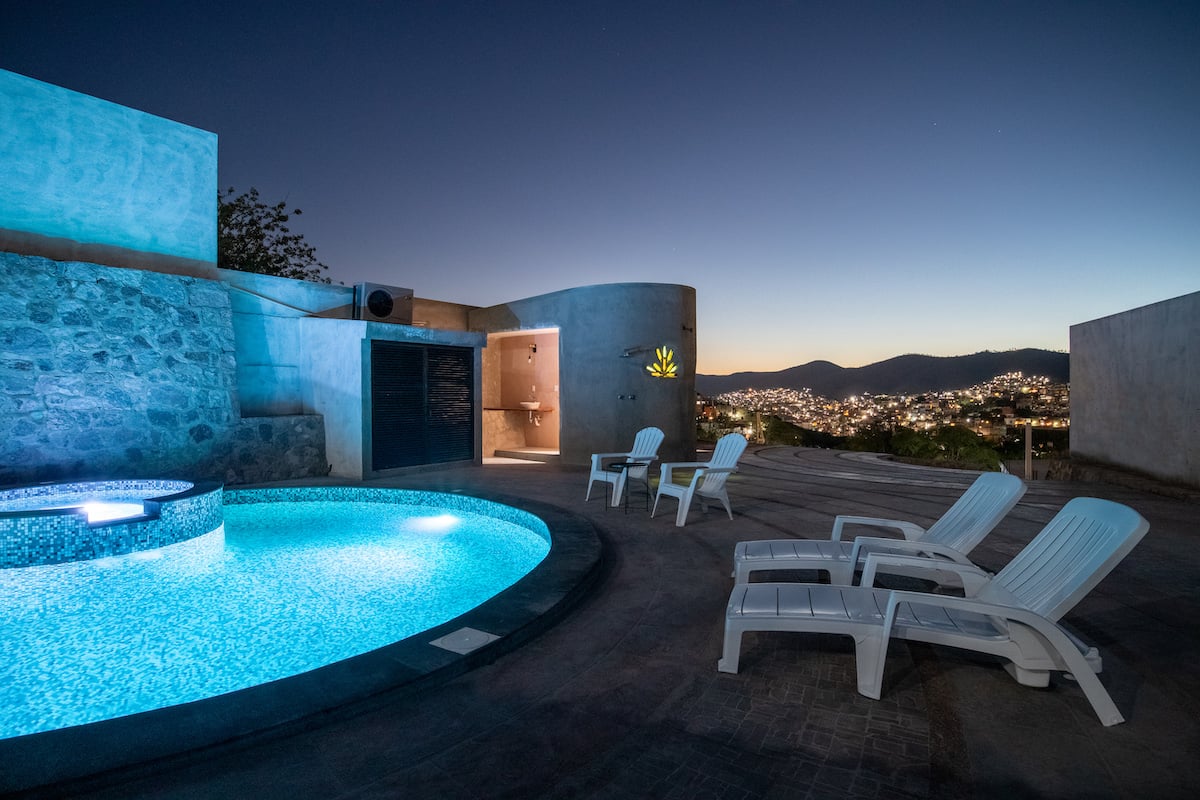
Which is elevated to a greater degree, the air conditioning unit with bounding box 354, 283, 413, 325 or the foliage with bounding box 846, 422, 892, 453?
the air conditioning unit with bounding box 354, 283, 413, 325

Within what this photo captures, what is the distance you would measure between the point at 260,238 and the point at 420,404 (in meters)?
16.8

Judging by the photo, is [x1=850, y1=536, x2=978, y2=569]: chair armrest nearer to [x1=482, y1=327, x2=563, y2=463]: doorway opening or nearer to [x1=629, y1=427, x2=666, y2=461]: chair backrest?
[x1=629, y1=427, x2=666, y2=461]: chair backrest

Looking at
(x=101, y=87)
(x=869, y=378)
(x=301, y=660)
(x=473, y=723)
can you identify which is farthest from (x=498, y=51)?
(x=869, y=378)

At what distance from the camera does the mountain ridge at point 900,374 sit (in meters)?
42.6

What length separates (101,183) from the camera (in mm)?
7789

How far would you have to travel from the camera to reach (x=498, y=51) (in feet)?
30.9

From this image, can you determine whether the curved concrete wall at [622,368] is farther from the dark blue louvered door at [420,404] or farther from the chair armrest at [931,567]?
the chair armrest at [931,567]

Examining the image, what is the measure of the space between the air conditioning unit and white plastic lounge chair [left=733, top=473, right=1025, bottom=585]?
8178 mm

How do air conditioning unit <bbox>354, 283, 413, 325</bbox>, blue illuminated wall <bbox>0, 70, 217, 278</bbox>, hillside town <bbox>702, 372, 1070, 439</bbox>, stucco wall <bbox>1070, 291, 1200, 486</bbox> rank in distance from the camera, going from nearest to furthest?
stucco wall <bbox>1070, 291, 1200, 486</bbox>, blue illuminated wall <bbox>0, 70, 217, 278</bbox>, air conditioning unit <bbox>354, 283, 413, 325</bbox>, hillside town <bbox>702, 372, 1070, 439</bbox>

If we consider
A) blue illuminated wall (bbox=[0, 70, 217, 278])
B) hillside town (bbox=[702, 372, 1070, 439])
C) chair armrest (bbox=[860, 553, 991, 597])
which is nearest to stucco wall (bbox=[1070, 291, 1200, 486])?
hillside town (bbox=[702, 372, 1070, 439])

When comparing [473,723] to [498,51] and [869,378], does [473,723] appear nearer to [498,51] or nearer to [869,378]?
[498,51]

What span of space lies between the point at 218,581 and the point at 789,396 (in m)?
52.3

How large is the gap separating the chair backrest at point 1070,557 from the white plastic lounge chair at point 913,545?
0.46 m

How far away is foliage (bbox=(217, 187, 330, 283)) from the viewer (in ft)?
65.9
